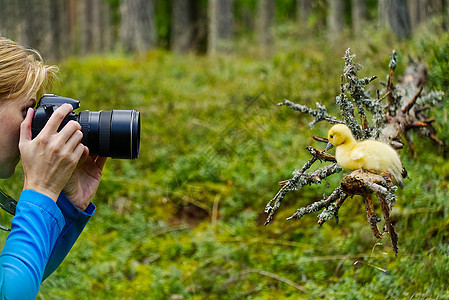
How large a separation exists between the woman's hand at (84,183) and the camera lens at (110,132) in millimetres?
81

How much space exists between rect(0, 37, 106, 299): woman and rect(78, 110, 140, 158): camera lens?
0.23ft

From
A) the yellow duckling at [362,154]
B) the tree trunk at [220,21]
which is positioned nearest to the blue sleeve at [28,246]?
the yellow duckling at [362,154]

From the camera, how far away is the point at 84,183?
1.91m

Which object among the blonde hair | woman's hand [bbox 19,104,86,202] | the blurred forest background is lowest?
the blurred forest background

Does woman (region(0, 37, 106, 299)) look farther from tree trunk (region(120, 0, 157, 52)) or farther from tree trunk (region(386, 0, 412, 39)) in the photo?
tree trunk (region(120, 0, 157, 52))

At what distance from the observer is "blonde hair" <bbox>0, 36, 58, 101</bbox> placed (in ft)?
5.22

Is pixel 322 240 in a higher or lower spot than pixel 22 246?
lower

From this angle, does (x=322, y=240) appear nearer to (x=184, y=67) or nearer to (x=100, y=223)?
(x=100, y=223)

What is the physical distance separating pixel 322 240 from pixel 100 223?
65.5 inches

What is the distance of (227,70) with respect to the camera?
6.88m

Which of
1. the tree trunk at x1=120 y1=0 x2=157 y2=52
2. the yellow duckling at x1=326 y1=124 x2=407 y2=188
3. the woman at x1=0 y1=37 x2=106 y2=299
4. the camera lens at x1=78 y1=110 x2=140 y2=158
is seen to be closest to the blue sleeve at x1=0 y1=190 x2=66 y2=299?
the woman at x1=0 y1=37 x2=106 y2=299

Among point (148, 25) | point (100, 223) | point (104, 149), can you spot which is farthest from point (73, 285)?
point (148, 25)

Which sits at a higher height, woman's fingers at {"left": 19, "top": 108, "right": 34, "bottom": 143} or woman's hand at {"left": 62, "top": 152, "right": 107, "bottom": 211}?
woman's fingers at {"left": 19, "top": 108, "right": 34, "bottom": 143}

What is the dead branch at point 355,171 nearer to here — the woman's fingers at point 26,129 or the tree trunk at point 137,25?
the woman's fingers at point 26,129
